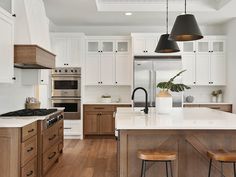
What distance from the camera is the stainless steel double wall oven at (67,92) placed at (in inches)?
269

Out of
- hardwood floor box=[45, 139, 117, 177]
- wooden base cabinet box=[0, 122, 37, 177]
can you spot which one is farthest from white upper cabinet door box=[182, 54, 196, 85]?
wooden base cabinet box=[0, 122, 37, 177]

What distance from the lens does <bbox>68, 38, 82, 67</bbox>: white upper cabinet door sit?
22.7ft

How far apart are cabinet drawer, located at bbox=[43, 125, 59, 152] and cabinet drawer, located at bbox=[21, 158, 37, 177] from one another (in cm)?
33

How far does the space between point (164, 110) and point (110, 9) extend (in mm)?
3020

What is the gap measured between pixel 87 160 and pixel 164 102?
1.96 meters

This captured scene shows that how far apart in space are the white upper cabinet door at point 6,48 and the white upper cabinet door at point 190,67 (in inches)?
178

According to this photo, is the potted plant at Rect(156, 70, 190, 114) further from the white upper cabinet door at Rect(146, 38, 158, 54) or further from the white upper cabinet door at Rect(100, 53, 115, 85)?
the white upper cabinet door at Rect(100, 53, 115, 85)

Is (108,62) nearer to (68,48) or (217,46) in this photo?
(68,48)

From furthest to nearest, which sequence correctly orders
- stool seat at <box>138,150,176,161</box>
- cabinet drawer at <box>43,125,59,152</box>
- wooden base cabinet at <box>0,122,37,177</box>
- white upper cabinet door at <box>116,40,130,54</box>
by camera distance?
white upper cabinet door at <box>116,40,130,54</box> < cabinet drawer at <box>43,125,59,152</box> < wooden base cabinet at <box>0,122,37,177</box> < stool seat at <box>138,150,176,161</box>

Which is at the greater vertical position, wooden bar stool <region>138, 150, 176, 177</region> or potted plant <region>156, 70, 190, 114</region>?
potted plant <region>156, 70, 190, 114</region>

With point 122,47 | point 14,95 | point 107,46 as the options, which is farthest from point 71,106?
point 14,95

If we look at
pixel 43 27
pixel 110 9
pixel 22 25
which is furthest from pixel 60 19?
pixel 22 25

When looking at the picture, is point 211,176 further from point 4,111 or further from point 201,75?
point 201,75

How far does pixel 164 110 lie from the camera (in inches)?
146
